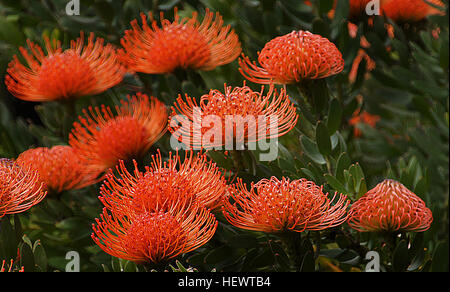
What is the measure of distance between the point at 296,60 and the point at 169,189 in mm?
209

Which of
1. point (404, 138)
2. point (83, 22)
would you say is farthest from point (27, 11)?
point (404, 138)

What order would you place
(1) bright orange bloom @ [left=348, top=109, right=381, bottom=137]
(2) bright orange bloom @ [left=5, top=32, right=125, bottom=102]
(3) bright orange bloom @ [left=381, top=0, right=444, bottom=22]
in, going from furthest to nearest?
(1) bright orange bloom @ [left=348, top=109, right=381, bottom=137], (3) bright orange bloom @ [left=381, top=0, right=444, bottom=22], (2) bright orange bloom @ [left=5, top=32, right=125, bottom=102]

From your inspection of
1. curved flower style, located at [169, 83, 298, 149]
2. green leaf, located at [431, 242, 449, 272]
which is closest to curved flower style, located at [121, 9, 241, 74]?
curved flower style, located at [169, 83, 298, 149]

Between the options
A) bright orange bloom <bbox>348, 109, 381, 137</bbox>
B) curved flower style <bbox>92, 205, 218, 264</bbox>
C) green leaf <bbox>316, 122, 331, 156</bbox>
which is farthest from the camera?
bright orange bloom <bbox>348, 109, 381, 137</bbox>

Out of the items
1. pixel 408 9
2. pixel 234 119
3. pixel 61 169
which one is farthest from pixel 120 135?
pixel 408 9

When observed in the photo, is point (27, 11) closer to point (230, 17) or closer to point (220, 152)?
point (230, 17)

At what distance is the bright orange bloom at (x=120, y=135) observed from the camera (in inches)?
28.5

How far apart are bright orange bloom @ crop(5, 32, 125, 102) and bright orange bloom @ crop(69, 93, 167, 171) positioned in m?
0.06

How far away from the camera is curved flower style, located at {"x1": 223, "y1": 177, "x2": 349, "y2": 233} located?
0.57 m

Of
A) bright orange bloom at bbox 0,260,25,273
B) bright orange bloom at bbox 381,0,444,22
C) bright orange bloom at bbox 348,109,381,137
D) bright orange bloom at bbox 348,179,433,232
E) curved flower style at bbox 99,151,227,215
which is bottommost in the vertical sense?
bright orange bloom at bbox 348,109,381,137

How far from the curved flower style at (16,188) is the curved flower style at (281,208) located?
22cm

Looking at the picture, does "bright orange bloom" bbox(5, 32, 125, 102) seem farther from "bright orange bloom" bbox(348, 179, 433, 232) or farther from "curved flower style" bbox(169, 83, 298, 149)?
"bright orange bloom" bbox(348, 179, 433, 232)

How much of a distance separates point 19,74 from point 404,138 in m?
0.68
